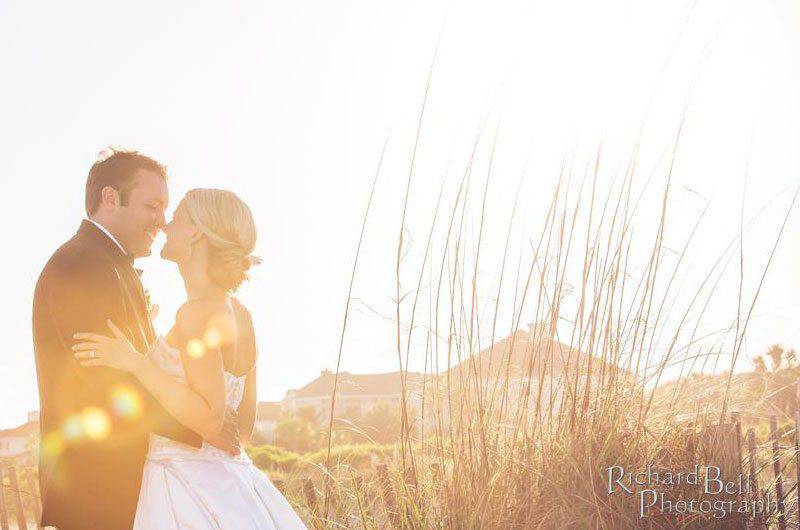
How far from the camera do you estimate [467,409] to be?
278cm

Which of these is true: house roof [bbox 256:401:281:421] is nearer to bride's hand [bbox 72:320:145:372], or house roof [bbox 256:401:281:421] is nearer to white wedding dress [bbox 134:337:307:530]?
white wedding dress [bbox 134:337:307:530]

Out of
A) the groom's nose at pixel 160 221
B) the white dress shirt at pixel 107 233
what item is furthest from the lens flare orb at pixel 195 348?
the groom's nose at pixel 160 221

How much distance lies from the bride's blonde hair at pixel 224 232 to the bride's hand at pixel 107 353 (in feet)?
1.07

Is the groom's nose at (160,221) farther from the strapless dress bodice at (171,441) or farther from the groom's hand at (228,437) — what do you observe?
the groom's hand at (228,437)

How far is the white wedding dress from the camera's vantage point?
7.18ft

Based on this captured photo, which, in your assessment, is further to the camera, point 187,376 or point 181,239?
point 181,239

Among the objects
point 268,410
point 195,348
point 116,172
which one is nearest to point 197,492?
point 195,348

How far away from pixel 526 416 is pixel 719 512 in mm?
769

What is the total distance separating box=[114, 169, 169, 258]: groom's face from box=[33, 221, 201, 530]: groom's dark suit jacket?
26 cm

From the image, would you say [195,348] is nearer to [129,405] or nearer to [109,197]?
[129,405]

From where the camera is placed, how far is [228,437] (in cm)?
228

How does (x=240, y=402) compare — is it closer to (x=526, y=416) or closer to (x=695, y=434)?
(x=526, y=416)

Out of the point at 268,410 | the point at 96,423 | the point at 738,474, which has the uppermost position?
the point at 96,423

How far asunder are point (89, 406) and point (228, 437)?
40 centimetres
